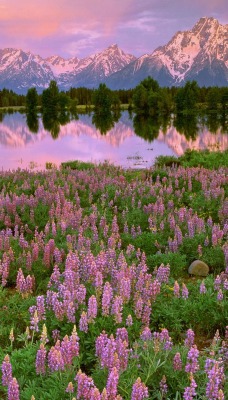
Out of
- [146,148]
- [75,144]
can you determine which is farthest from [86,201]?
[75,144]

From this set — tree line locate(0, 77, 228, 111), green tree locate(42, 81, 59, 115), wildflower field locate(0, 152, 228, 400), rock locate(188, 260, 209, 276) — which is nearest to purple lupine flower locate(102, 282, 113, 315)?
wildflower field locate(0, 152, 228, 400)

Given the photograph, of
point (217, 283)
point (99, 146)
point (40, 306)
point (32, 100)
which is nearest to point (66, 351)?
point (40, 306)

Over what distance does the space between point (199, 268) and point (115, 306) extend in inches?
156

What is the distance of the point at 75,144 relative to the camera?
178 feet

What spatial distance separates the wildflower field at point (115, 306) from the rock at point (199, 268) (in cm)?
11

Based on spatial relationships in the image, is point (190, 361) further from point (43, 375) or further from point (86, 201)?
point (86, 201)

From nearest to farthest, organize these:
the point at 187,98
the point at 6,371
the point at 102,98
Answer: the point at 6,371
the point at 187,98
the point at 102,98

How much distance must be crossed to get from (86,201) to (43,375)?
9.44 meters

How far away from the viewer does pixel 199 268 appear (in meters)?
9.17

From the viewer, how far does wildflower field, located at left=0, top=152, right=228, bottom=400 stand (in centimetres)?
443

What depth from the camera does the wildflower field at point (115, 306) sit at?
443cm

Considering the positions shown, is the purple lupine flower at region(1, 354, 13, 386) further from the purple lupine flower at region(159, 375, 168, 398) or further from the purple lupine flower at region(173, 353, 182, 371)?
the purple lupine flower at region(173, 353, 182, 371)

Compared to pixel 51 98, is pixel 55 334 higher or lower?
lower

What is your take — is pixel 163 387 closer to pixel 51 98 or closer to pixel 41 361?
pixel 41 361
